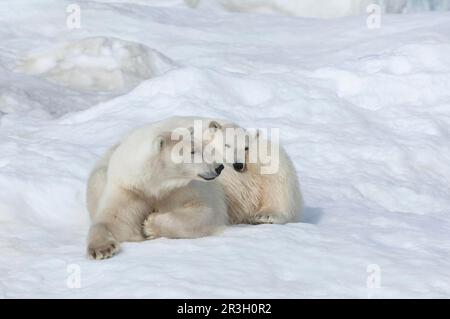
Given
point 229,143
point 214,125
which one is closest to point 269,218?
point 229,143

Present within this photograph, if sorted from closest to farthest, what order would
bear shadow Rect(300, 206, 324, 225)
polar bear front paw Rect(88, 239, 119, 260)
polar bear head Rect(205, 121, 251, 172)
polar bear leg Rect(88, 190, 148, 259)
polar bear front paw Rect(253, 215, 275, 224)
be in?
polar bear front paw Rect(88, 239, 119, 260), polar bear leg Rect(88, 190, 148, 259), polar bear head Rect(205, 121, 251, 172), polar bear front paw Rect(253, 215, 275, 224), bear shadow Rect(300, 206, 324, 225)

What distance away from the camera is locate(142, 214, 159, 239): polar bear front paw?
15.3 ft

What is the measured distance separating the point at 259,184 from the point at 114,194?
115 cm

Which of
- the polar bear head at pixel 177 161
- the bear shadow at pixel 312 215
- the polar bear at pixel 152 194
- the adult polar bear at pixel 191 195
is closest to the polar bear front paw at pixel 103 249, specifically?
the adult polar bear at pixel 191 195

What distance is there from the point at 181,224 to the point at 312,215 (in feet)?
4.60

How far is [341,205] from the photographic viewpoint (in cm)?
614

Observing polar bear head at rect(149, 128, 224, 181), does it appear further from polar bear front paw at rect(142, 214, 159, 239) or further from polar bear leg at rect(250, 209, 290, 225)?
polar bear leg at rect(250, 209, 290, 225)

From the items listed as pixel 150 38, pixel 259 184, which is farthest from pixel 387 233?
pixel 150 38

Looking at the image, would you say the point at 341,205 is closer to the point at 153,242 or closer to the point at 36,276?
the point at 153,242

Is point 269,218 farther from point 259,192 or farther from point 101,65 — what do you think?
point 101,65

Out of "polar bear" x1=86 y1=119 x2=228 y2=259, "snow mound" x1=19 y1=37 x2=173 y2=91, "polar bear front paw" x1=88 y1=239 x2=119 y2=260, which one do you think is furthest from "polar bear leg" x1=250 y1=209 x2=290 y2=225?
"snow mound" x1=19 y1=37 x2=173 y2=91

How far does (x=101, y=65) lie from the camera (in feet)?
33.4

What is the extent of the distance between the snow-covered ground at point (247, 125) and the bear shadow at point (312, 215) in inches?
0.6

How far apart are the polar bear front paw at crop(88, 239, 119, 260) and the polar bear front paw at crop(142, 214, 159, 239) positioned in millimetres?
291
